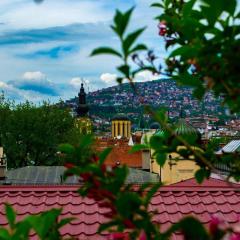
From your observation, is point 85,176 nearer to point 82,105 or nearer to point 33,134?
point 33,134

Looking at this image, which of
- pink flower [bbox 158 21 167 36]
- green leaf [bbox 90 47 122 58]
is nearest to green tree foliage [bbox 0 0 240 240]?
green leaf [bbox 90 47 122 58]

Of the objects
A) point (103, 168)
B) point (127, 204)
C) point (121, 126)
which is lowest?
point (127, 204)

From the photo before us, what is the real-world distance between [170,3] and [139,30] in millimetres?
Answer: 1173

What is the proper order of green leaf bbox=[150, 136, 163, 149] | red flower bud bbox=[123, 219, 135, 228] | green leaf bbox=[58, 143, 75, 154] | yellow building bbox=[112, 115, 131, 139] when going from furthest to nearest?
1. yellow building bbox=[112, 115, 131, 139]
2. green leaf bbox=[150, 136, 163, 149]
3. green leaf bbox=[58, 143, 75, 154]
4. red flower bud bbox=[123, 219, 135, 228]

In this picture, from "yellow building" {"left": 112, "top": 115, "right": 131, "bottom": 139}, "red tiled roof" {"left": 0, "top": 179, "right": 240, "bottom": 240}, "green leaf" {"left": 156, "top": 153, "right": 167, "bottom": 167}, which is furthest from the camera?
"yellow building" {"left": 112, "top": 115, "right": 131, "bottom": 139}

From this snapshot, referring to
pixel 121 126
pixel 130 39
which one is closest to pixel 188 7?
pixel 130 39

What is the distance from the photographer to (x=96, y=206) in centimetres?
741

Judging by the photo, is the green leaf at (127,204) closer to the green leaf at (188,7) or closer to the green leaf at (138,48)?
the green leaf at (138,48)

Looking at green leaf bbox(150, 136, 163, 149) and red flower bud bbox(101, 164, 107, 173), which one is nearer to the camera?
red flower bud bbox(101, 164, 107, 173)

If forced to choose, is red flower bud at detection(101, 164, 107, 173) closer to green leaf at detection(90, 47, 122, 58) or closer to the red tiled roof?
green leaf at detection(90, 47, 122, 58)

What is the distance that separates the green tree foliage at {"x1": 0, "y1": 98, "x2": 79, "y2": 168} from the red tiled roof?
43008 millimetres

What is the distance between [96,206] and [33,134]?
44.6 metres

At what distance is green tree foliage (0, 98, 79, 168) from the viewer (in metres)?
51.3

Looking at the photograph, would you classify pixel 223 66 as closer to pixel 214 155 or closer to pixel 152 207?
pixel 214 155
